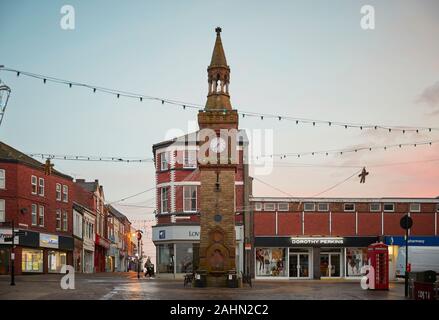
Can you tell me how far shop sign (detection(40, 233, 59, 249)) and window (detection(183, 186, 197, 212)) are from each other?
15.2 metres

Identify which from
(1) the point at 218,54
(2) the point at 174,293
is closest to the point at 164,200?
(1) the point at 218,54

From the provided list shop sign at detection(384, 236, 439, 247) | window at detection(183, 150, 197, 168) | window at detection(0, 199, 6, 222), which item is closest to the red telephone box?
shop sign at detection(384, 236, 439, 247)

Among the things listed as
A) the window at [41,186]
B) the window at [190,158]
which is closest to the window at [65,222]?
the window at [41,186]

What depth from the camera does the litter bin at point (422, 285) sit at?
76.8ft

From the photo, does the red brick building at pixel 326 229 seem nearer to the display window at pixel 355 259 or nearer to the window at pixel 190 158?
the display window at pixel 355 259

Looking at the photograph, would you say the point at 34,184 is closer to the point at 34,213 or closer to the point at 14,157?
the point at 34,213

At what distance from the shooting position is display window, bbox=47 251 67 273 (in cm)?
6056

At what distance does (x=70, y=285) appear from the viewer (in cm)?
3481

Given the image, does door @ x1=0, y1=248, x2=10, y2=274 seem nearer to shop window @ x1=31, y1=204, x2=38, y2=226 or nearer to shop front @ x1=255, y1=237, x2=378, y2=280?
shop window @ x1=31, y1=204, x2=38, y2=226

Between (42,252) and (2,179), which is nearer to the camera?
(2,179)

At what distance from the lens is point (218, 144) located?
122ft

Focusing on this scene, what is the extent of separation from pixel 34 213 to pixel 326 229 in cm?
2801

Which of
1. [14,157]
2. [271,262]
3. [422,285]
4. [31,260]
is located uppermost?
[14,157]
